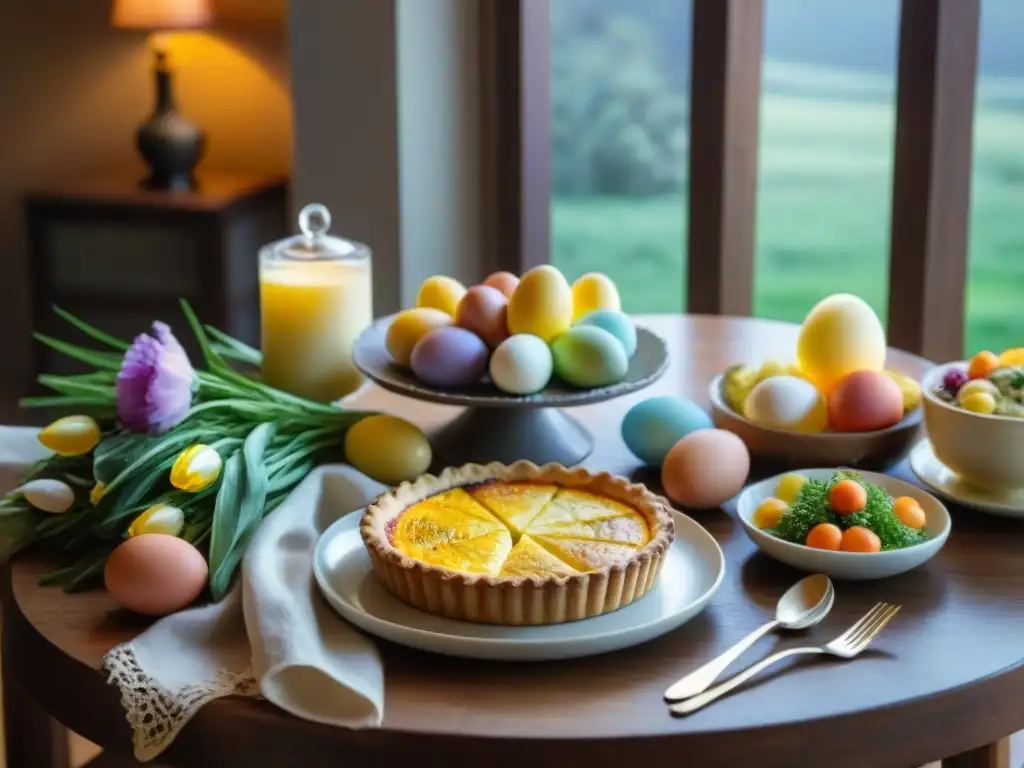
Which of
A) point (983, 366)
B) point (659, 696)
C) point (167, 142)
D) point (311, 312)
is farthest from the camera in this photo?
point (167, 142)

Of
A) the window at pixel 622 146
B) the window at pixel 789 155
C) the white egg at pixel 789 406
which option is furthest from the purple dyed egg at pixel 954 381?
the window at pixel 622 146

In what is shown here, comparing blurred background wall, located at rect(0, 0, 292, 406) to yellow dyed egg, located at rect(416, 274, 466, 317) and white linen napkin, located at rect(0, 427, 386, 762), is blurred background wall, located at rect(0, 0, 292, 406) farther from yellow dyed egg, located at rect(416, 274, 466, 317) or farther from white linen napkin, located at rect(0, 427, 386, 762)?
white linen napkin, located at rect(0, 427, 386, 762)

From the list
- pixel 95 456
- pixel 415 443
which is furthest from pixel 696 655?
pixel 95 456

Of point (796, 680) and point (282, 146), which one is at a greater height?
point (282, 146)

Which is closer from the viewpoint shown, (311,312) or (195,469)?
(195,469)

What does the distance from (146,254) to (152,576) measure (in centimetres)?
263

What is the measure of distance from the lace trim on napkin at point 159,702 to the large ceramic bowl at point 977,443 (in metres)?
0.65

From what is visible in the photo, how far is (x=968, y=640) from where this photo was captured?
0.97 m

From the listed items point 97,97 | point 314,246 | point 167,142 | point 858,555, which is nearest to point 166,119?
point 167,142

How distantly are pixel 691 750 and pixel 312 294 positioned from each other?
0.77 metres

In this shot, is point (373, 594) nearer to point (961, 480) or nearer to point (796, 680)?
point (796, 680)

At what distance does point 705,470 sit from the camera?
1191mm

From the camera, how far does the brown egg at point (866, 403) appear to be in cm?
128

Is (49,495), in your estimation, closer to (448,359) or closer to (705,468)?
(448,359)
